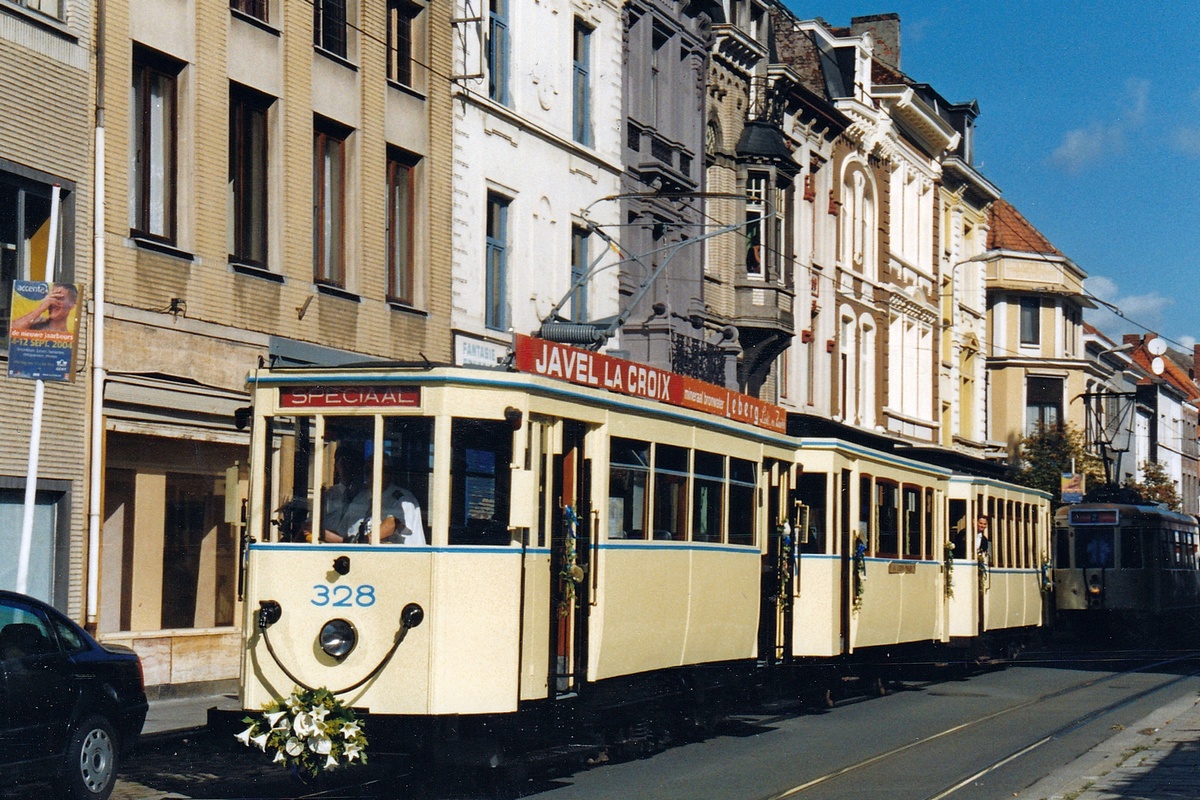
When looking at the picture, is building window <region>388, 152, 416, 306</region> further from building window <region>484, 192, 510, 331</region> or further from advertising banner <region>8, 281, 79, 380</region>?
advertising banner <region>8, 281, 79, 380</region>

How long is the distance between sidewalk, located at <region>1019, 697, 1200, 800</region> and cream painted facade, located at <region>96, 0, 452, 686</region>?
9.66m

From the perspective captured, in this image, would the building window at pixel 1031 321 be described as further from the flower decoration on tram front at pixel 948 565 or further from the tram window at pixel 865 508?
the tram window at pixel 865 508

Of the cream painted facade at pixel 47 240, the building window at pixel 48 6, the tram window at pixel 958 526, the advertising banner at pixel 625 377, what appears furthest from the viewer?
the tram window at pixel 958 526

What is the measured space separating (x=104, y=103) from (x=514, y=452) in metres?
8.47

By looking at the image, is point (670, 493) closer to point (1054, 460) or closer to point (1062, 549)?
point (1062, 549)

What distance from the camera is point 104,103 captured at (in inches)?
730

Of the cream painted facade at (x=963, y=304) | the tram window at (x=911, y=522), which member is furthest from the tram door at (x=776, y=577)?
the cream painted facade at (x=963, y=304)

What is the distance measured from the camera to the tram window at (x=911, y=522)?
2230cm

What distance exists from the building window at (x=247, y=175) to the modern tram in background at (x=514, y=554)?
723 centimetres

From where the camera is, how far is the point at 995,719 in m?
19.0

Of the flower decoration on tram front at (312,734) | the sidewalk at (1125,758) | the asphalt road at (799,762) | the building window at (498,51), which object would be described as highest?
the building window at (498,51)

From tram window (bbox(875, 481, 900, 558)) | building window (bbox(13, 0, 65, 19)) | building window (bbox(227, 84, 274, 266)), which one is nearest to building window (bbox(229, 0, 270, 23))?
building window (bbox(227, 84, 274, 266))

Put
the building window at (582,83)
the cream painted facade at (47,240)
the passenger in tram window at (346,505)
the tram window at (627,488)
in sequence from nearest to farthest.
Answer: the passenger in tram window at (346,505)
the tram window at (627,488)
the cream painted facade at (47,240)
the building window at (582,83)

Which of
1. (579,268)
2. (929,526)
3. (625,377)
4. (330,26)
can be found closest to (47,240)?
(330,26)
